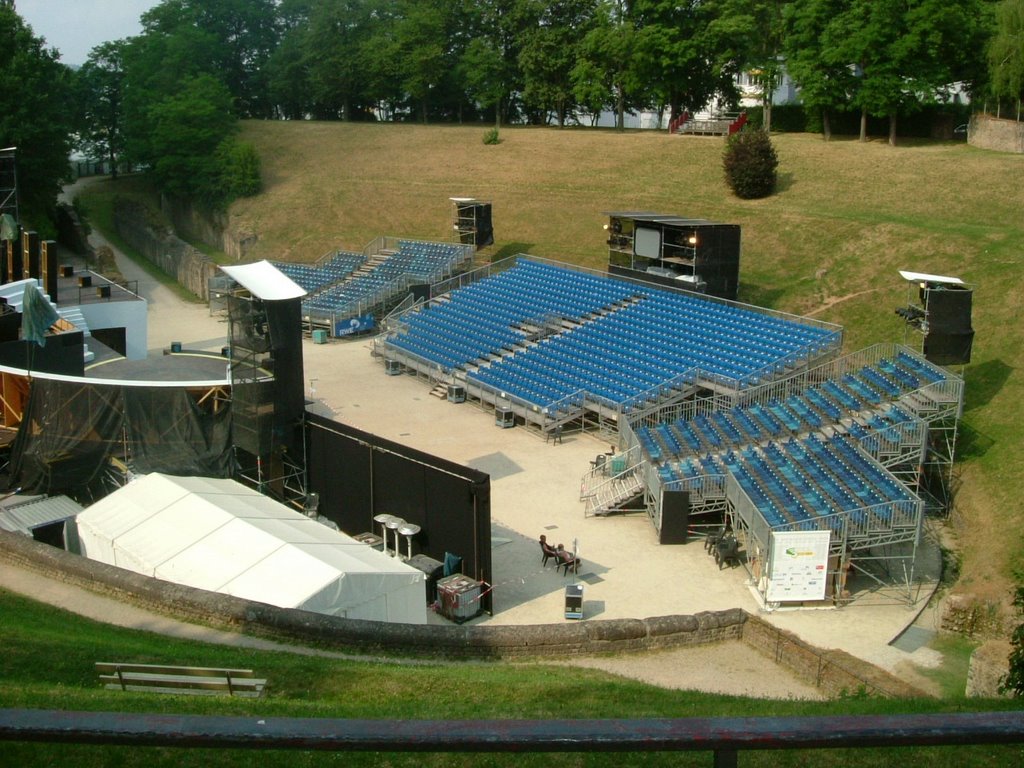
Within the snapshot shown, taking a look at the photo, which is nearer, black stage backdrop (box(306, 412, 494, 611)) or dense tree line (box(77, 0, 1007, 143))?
black stage backdrop (box(306, 412, 494, 611))

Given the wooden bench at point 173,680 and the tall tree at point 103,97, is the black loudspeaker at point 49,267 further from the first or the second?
the tall tree at point 103,97

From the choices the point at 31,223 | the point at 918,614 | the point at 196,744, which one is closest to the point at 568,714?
the point at 196,744

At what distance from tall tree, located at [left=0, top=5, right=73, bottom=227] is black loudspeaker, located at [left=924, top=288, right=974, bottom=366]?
40.3 meters

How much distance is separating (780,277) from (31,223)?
33944 millimetres

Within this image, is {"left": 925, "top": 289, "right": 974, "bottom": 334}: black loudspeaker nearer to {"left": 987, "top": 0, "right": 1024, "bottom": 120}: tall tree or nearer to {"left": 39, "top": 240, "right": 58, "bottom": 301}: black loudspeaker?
{"left": 987, "top": 0, "right": 1024, "bottom": 120}: tall tree

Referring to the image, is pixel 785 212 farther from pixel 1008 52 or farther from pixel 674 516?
pixel 674 516

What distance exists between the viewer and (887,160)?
44.2 metres

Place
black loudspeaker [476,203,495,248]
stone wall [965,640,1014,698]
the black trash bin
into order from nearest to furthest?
stone wall [965,640,1014,698], the black trash bin, black loudspeaker [476,203,495,248]

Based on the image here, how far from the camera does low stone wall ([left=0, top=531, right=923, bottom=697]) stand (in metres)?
13.5

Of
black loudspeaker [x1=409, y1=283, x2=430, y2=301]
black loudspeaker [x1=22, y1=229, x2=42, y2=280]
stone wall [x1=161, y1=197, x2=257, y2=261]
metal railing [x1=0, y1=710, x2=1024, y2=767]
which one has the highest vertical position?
metal railing [x1=0, y1=710, x2=1024, y2=767]

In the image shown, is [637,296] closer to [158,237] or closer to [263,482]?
[263,482]

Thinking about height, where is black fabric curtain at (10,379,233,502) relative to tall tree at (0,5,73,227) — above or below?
below

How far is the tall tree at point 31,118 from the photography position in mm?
47438

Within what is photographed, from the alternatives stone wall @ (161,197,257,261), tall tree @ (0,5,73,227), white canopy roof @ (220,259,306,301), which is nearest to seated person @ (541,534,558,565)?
white canopy roof @ (220,259,306,301)
